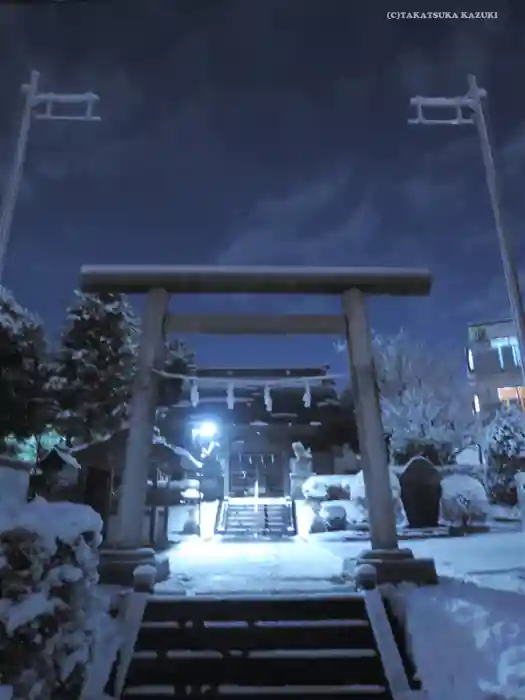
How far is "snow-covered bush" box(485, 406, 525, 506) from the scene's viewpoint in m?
17.7

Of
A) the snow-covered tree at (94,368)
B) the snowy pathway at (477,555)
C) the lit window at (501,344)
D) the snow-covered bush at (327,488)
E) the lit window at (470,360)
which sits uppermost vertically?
the lit window at (501,344)

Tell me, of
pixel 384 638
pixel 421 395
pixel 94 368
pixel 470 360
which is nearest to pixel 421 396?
pixel 421 395

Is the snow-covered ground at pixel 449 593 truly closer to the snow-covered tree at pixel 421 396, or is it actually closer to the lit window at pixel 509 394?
the snow-covered tree at pixel 421 396

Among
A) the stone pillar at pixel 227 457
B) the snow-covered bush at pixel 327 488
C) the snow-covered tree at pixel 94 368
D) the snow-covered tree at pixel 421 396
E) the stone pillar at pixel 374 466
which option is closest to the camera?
the stone pillar at pixel 374 466

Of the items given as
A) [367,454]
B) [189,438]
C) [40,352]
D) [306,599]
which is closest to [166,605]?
[306,599]

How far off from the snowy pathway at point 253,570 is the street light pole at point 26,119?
229 inches

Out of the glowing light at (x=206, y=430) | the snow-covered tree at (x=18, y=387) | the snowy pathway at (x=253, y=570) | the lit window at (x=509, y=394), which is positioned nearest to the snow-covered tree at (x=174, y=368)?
the glowing light at (x=206, y=430)

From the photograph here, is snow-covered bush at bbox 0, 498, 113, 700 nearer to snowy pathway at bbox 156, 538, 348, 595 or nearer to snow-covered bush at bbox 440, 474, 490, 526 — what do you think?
snowy pathway at bbox 156, 538, 348, 595

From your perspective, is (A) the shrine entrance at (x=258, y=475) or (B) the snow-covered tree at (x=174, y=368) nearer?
(B) the snow-covered tree at (x=174, y=368)

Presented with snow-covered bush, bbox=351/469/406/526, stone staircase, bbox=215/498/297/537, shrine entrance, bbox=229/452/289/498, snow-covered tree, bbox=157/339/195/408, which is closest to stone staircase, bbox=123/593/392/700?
snow-covered bush, bbox=351/469/406/526

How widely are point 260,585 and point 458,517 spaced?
957cm

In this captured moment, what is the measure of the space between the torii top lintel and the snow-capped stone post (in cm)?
31

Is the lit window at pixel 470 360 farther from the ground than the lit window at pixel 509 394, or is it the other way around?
the lit window at pixel 470 360

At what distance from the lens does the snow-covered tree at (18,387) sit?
1370 cm
